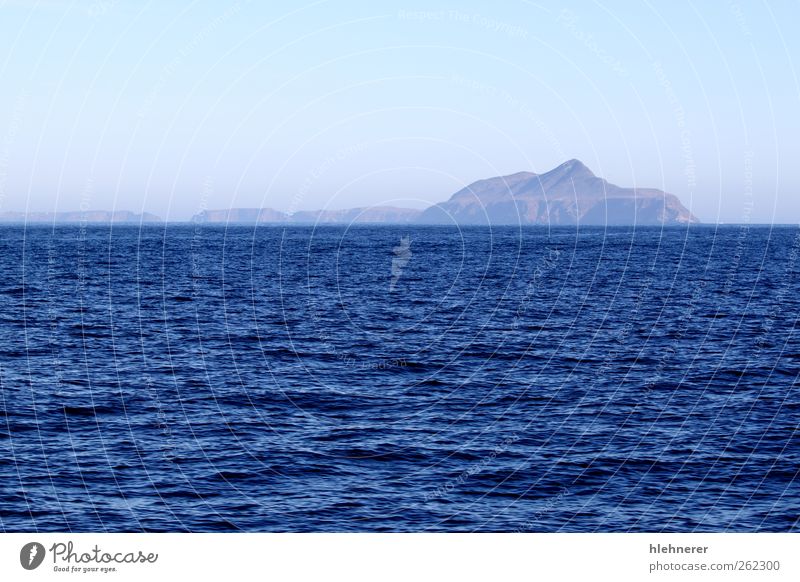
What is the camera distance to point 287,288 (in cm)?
11581

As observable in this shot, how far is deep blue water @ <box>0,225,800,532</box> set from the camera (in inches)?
1228
